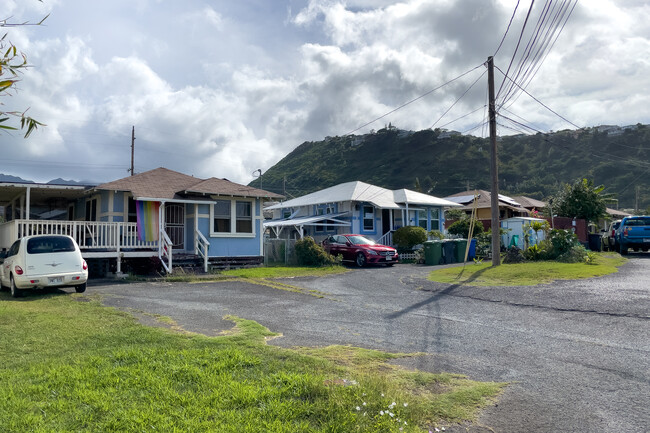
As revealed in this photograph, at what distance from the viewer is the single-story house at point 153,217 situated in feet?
53.9

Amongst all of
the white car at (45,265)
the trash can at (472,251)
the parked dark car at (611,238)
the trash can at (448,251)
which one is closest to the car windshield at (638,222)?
the parked dark car at (611,238)

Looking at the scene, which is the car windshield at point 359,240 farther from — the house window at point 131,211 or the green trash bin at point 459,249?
the house window at point 131,211

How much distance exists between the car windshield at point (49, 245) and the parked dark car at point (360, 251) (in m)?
12.8

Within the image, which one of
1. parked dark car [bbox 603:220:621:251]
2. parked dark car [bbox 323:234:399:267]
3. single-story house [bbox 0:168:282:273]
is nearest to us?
single-story house [bbox 0:168:282:273]

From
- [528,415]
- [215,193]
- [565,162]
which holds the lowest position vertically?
[528,415]

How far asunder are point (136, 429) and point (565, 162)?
81.3 metres

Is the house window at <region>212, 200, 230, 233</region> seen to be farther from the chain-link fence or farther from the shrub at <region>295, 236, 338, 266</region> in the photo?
the shrub at <region>295, 236, 338, 266</region>

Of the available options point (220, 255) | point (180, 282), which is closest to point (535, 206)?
point (220, 255)

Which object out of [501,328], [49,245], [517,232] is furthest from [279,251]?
[501,328]

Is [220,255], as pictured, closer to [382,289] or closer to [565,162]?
[382,289]

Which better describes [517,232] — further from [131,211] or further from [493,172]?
[131,211]

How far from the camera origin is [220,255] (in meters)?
19.3

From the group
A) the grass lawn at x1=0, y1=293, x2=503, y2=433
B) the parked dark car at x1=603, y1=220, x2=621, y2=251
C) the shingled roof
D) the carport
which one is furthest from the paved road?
the parked dark car at x1=603, y1=220, x2=621, y2=251

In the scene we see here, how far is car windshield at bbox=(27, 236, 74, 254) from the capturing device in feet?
38.6
